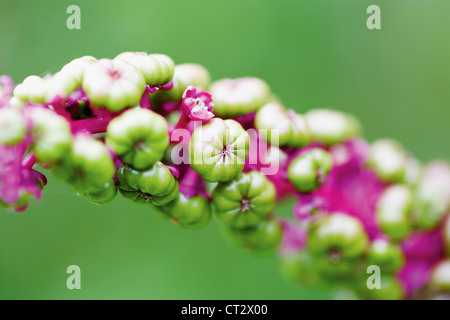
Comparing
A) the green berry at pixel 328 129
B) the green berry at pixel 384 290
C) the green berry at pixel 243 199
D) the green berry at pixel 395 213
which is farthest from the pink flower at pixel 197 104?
the green berry at pixel 384 290

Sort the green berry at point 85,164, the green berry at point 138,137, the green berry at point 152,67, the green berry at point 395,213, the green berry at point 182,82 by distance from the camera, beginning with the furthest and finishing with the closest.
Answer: the green berry at point 395,213
the green berry at point 182,82
the green berry at point 152,67
the green berry at point 138,137
the green berry at point 85,164

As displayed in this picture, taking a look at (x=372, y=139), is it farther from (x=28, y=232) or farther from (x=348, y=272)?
(x=28, y=232)

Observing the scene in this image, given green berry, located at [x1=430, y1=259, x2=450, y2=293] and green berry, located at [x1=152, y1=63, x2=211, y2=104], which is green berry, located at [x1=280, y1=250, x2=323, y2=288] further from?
green berry, located at [x1=152, y1=63, x2=211, y2=104]

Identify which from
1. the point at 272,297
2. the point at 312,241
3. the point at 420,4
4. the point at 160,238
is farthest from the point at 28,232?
the point at 420,4

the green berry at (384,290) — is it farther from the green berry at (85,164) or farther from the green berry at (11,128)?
the green berry at (11,128)

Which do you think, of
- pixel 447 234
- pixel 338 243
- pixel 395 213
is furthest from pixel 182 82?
pixel 447 234
